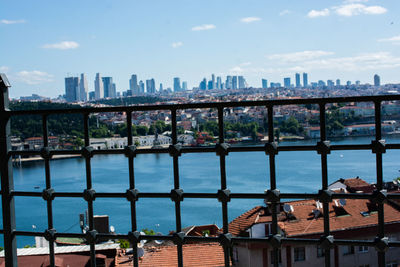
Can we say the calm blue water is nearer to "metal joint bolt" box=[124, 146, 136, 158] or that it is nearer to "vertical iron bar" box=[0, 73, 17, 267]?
"vertical iron bar" box=[0, 73, 17, 267]

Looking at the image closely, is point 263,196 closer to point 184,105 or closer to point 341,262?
point 184,105

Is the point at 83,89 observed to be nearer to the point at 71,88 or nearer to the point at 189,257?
the point at 71,88

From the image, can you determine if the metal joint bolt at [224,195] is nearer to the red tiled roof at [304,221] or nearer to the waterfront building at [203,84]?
the red tiled roof at [304,221]

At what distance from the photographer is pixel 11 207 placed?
4.77 feet

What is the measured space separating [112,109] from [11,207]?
1.47ft

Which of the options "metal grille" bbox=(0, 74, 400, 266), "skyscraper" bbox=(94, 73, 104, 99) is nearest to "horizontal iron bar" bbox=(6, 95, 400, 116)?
"metal grille" bbox=(0, 74, 400, 266)

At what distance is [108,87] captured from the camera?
344 feet

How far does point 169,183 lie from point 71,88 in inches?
2803

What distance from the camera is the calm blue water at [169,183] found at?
19.7 metres

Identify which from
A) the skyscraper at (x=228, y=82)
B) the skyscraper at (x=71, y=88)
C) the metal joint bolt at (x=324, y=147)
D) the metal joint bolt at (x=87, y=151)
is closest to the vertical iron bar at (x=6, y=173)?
the metal joint bolt at (x=87, y=151)

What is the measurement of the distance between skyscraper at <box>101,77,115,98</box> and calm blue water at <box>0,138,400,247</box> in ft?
230

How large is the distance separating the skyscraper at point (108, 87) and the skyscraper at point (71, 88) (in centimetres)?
996

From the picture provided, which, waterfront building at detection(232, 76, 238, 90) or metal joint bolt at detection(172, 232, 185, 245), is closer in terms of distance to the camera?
metal joint bolt at detection(172, 232, 185, 245)

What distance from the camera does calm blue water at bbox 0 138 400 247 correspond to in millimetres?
19656
